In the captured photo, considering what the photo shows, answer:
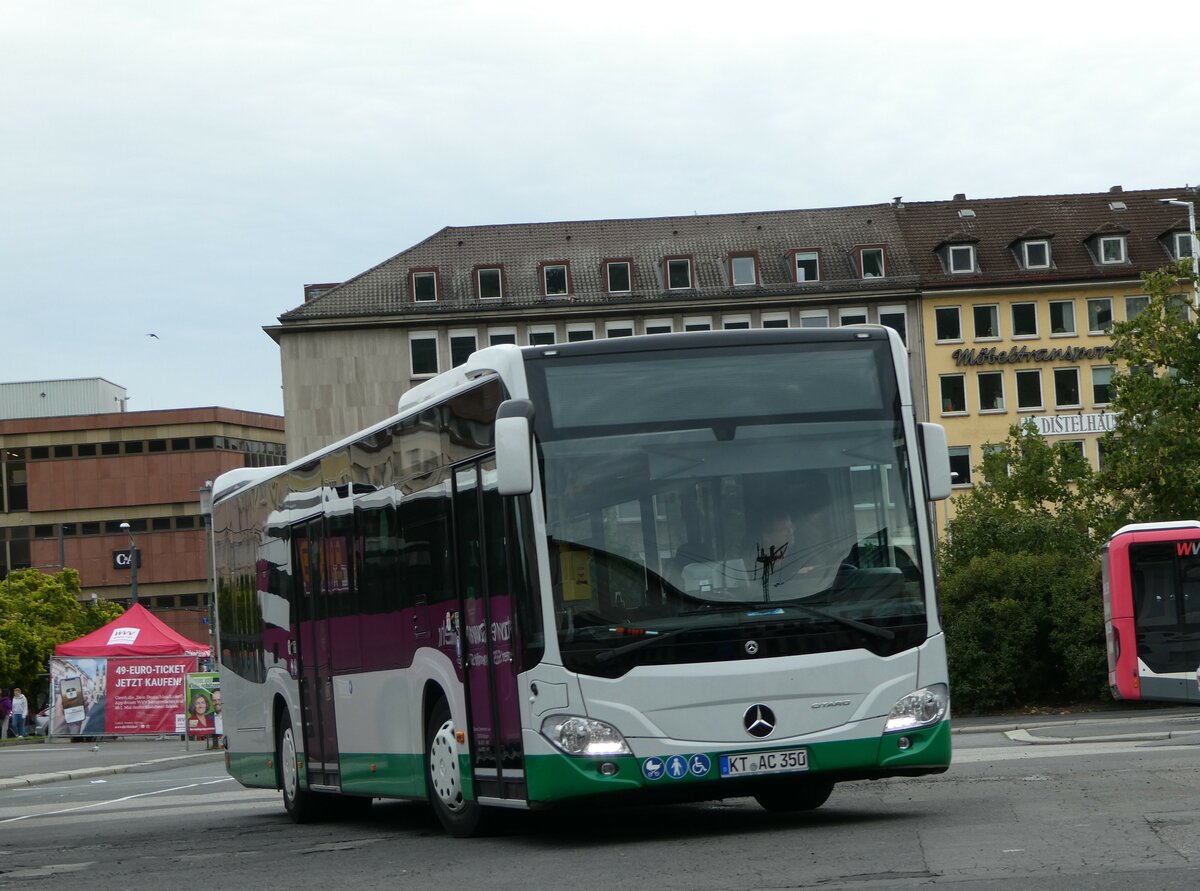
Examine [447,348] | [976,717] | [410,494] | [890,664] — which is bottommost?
[976,717]

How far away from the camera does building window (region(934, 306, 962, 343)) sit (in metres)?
83.6

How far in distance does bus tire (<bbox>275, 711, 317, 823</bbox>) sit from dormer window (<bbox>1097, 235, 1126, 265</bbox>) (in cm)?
7143

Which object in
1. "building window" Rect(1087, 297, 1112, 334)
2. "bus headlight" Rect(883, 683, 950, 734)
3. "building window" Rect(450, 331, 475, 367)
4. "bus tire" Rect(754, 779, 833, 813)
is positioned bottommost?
"bus tire" Rect(754, 779, 833, 813)

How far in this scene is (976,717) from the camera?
1344 inches

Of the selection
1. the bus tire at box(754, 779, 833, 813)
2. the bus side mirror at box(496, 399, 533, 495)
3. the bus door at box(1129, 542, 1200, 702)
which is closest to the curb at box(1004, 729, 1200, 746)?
the bus door at box(1129, 542, 1200, 702)

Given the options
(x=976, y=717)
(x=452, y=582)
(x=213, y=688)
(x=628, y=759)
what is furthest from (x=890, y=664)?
(x=213, y=688)

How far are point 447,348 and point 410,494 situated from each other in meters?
69.8

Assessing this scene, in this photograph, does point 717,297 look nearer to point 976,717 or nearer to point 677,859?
point 976,717

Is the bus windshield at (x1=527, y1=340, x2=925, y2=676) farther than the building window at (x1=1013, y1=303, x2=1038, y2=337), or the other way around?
the building window at (x1=1013, y1=303, x2=1038, y2=337)

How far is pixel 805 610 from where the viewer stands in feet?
38.1

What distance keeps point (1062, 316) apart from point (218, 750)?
162 feet

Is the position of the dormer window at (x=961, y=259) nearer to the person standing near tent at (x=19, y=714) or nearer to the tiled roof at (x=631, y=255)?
the tiled roof at (x=631, y=255)

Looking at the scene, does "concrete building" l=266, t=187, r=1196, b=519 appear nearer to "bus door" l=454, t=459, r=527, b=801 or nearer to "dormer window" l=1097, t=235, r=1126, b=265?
"dormer window" l=1097, t=235, r=1126, b=265

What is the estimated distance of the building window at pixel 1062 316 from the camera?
3300 inches
